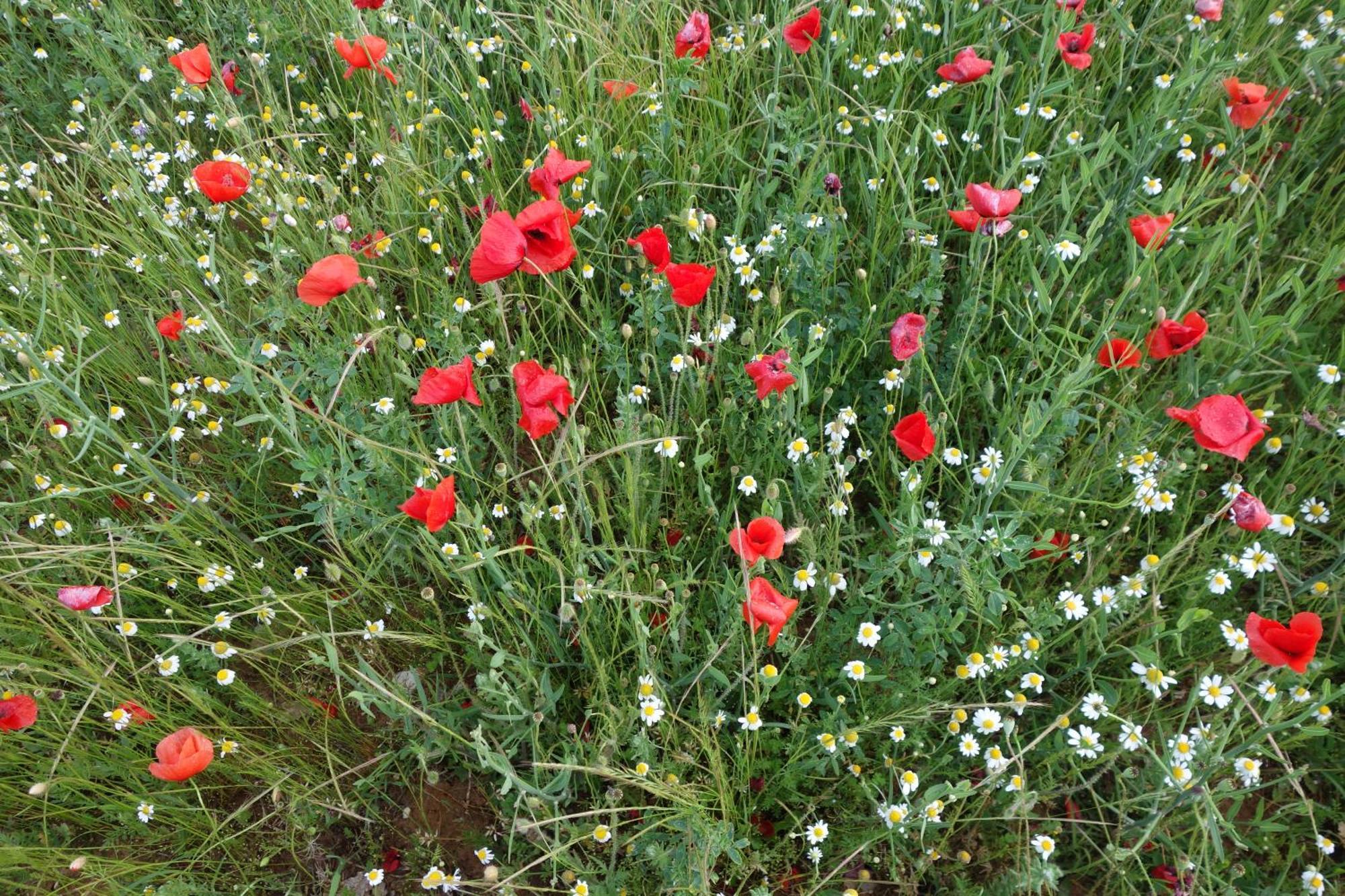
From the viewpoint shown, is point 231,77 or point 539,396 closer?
point 539,396

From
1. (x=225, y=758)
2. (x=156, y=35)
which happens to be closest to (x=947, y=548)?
(x=225, y=758)

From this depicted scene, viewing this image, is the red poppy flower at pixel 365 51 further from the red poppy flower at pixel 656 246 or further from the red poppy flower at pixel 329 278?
the red poppy flower at pixel 656 246

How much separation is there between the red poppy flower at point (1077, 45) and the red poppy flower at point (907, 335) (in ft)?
3.69

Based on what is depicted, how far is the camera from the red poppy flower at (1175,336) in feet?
6.30

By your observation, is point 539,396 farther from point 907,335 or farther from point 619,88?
point 619,88

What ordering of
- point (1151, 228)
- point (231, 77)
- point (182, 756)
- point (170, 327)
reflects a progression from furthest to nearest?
point (231, 77) → point (170, 327) → point (1151, 228) → point (182, 756)

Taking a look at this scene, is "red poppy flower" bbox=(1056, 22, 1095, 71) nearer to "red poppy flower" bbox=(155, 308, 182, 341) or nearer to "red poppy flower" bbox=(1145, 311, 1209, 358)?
"red poppy flower" bbox=(1145, 311, 1209, 358)

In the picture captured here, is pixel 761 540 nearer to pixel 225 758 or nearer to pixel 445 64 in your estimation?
pixel 225 758

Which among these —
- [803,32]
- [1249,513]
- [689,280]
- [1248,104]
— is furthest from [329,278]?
[1248,104]

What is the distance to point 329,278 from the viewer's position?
1911 millimetres

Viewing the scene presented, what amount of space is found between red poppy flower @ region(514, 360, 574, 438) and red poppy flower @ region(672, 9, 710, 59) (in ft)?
4.19

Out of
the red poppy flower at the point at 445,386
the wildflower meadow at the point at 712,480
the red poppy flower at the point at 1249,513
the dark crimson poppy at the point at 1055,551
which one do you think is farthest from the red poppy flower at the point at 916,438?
the red poppy flower at the point at 445,386

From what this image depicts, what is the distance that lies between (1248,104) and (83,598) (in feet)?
10.9

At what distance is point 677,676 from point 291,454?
136 cm
